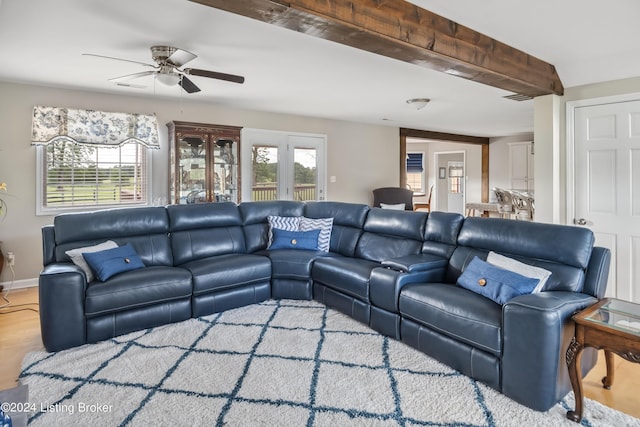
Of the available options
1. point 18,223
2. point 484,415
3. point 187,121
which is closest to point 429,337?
point 484,415

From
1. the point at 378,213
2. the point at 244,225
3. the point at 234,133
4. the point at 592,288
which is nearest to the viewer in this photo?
the point at 592,288

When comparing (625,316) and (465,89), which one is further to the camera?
(465,89)

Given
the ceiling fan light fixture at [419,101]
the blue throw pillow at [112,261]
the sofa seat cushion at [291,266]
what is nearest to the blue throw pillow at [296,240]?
the sofa seat cushion at [291,266]

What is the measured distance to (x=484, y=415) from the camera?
1.96 m

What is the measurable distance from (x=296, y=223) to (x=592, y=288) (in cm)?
281

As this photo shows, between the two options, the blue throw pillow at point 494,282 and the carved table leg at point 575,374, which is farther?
the blue throw pillow at point 494,282

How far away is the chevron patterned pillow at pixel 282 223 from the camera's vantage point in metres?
4.25

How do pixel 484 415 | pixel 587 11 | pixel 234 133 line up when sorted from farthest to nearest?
pixel 234 133 < pixel 587 11 < pixel 484 415

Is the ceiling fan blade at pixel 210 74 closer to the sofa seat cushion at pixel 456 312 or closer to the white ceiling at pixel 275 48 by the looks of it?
the white ceiling at pixel 275 48

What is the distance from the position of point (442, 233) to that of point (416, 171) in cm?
831

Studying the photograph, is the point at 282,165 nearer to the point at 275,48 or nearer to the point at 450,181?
the point at 275,48

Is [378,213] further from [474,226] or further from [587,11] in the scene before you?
[587,11]

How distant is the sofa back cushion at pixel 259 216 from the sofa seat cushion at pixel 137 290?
3.41 ft

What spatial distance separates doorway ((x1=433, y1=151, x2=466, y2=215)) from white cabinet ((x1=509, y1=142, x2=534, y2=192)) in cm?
146
